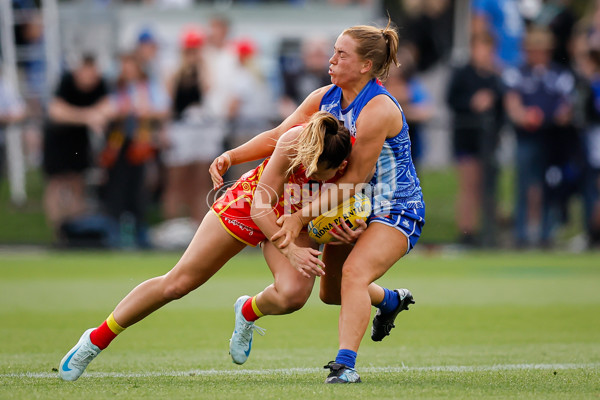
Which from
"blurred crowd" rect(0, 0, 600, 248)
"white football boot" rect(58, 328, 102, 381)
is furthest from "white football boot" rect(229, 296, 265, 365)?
"blurred crowd" rect(0, 0, 600, 248)

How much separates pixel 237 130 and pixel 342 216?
32.1 feet

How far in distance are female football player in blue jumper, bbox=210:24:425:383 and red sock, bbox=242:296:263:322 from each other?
0.08 metres

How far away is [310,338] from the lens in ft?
26.8

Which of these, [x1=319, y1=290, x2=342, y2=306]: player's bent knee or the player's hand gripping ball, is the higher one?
the player's hand gripping ball

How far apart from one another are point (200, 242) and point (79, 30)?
13365mm

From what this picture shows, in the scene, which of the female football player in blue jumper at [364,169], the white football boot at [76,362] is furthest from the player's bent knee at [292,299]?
the white football boot at [76,362]

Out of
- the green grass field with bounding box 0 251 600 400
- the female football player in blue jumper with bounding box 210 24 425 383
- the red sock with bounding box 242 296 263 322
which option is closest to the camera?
the green grass field with bounding box 0 251 600 400

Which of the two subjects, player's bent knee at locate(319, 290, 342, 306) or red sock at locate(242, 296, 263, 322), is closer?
red sock at locate(242, 296, 263, 322)

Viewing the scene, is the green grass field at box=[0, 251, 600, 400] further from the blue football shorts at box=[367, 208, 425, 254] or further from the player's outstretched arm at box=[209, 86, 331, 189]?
the player's outstretched arm at box=[209, 86, 331, 189]

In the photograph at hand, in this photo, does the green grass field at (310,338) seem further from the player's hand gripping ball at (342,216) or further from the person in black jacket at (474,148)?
the person in black jacket at (474,148)

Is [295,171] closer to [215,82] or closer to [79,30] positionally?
[215,82]

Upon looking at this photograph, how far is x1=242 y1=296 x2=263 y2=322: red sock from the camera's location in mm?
6461

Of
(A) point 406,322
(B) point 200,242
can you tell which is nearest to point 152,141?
(A) point 406,322

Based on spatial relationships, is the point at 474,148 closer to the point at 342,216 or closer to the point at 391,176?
the point at 391,176
